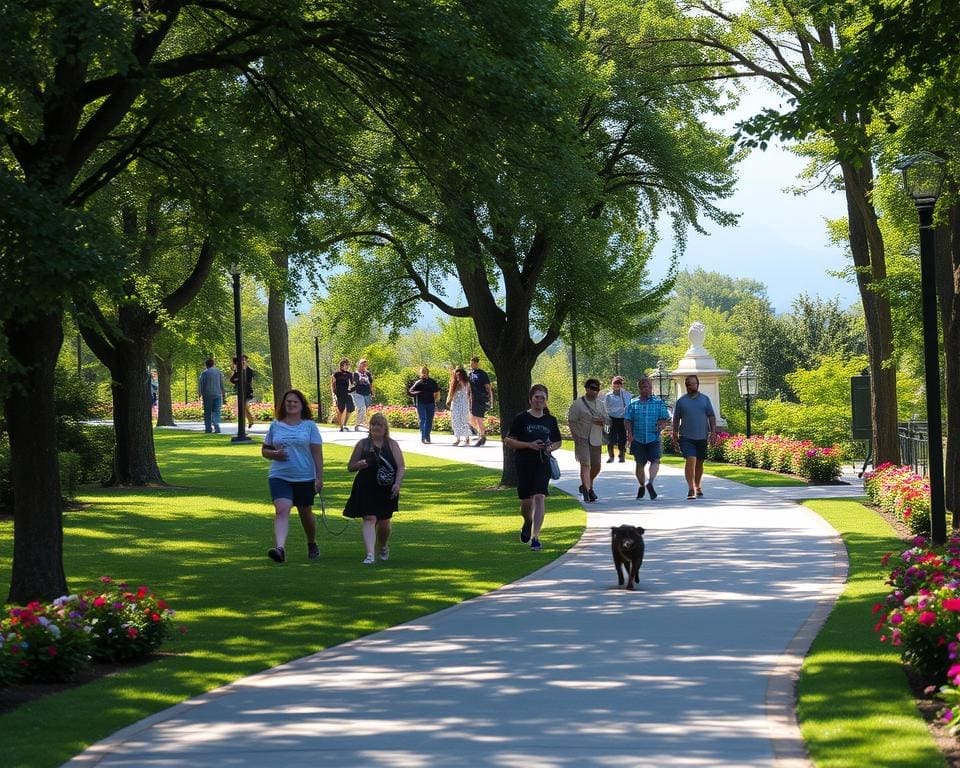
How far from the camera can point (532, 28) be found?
1298 cm

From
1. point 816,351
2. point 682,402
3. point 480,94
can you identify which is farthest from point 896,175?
point 816,351

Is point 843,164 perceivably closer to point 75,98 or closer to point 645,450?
point 645,450

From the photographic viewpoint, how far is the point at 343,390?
37.7 metres

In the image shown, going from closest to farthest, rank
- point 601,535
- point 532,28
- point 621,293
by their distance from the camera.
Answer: point 532,28, point 601,535, point 621,293

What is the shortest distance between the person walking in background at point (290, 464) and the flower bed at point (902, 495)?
692 centimetres

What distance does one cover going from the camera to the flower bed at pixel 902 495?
53.9ft

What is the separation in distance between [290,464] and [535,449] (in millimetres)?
2621

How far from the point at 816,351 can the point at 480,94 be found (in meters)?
69.5

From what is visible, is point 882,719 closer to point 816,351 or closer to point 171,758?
point 171,758

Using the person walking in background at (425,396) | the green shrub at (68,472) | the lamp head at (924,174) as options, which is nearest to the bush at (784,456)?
the person walking in background at (425,396)

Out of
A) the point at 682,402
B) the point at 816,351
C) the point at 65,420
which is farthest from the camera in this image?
the point at 816,351

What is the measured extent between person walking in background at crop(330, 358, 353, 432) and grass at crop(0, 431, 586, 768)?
33.5 feet

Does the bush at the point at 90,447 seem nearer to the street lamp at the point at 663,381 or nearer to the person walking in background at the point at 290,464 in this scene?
the person walking in background at the point at 290,464

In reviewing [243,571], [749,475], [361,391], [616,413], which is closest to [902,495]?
[243,571]
